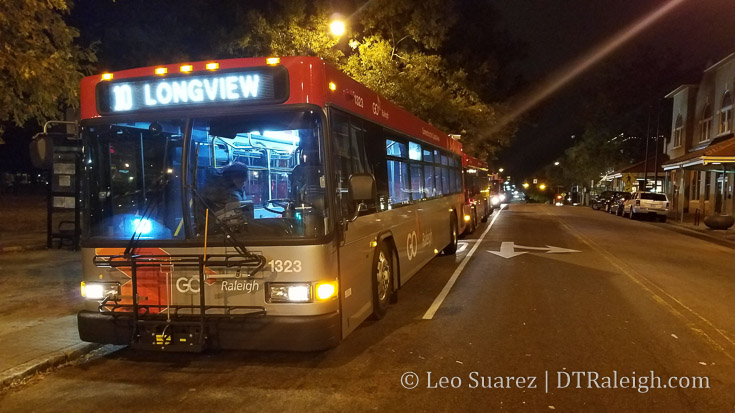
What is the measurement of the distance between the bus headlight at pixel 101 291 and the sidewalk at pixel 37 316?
3.06ft

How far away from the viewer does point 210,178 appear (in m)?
5.77

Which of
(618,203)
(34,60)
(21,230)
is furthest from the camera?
(618,203)

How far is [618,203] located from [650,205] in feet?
22.6

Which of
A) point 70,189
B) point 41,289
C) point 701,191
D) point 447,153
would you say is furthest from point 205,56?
point 701,191

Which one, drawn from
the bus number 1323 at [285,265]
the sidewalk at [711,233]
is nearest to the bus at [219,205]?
the bus number 1323 at [285,265]

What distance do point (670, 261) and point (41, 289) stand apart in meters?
13.8

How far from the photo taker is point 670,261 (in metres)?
14.1

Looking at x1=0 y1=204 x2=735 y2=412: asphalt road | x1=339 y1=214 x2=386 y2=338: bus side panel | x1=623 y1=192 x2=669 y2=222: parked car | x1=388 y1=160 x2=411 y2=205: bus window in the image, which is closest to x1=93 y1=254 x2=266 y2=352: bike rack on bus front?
x1=0 y1=204 x2=735 y2=412: asphalt road

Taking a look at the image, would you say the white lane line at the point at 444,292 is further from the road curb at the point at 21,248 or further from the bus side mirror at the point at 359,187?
the road curb at the point at 21,248

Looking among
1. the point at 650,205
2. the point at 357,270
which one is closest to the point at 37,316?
the point at 357,270

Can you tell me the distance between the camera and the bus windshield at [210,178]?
18.3ft

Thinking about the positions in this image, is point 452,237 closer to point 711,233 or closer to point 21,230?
point 711,233

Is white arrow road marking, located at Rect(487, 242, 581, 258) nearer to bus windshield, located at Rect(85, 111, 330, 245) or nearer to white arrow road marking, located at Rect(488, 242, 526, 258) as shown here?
white arrow road marking, located at Rect(488, 242, 526, 258)

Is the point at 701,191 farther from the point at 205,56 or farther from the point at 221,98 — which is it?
the point at 221,98
